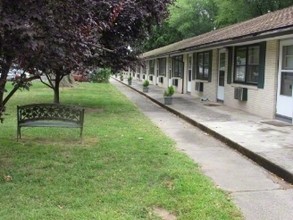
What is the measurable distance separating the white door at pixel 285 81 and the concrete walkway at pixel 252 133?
50 cm

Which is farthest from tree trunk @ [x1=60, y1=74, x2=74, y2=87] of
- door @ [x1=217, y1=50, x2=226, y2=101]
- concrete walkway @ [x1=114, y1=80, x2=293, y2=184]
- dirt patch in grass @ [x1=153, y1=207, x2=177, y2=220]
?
dirt patch in grass @ [x1=153, y1=207, x2=177, y2=220]

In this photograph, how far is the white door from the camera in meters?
11.8

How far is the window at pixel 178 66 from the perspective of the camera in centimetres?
2651

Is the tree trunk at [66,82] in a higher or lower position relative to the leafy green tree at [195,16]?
lower

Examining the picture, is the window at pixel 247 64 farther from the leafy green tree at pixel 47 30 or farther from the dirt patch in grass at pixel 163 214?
the dirt patch in grass at pixel 163 214

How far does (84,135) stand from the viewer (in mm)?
9391

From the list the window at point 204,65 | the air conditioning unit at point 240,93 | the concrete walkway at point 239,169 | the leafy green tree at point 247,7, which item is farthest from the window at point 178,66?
the concrete walkway at point 239,169

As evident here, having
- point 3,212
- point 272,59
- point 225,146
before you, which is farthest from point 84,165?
point 272,59

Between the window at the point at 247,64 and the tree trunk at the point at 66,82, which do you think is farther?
the tree trunk at the point at 66,82

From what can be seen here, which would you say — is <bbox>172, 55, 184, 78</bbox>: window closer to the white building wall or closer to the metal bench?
the white building wall

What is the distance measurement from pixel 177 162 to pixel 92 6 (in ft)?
9.66

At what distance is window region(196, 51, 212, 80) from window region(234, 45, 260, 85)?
3.56m

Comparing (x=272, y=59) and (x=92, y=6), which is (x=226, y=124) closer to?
(x=272, y=59)

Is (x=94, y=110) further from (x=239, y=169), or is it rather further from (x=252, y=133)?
(x=239, y=169)
